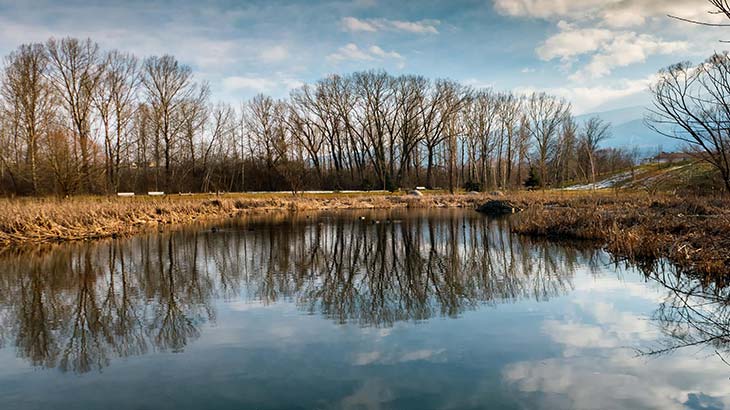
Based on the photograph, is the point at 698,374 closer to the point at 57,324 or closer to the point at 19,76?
the point at 57,324

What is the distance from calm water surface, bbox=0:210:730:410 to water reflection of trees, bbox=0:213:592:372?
5 cm

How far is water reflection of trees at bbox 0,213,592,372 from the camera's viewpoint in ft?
22.0

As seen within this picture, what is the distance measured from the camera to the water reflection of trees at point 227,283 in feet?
22.0

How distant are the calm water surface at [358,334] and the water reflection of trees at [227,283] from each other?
2.1 inches

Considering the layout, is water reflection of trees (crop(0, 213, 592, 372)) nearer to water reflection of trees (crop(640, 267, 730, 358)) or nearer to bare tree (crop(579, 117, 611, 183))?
water reflection of trees (crop(640, 267, 730, 358))

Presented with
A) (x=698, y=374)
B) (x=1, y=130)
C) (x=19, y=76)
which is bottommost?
(x=698, y=374)

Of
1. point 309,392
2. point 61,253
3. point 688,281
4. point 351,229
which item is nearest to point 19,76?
point 61,253

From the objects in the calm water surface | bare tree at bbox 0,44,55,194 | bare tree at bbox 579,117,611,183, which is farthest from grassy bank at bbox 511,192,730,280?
bare tree at bbox 579,117,611,183

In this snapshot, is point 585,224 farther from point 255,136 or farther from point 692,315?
point 255,136

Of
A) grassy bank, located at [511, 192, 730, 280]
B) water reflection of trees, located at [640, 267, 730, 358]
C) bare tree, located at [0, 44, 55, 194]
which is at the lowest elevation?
water reflection of trees, located at [640, 267, 730, 358]

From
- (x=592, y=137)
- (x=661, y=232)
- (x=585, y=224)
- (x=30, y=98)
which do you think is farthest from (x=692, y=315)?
(x=592, y=137)

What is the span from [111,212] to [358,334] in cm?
1743

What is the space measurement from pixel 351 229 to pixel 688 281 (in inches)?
527

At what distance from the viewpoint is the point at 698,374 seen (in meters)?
5.00
